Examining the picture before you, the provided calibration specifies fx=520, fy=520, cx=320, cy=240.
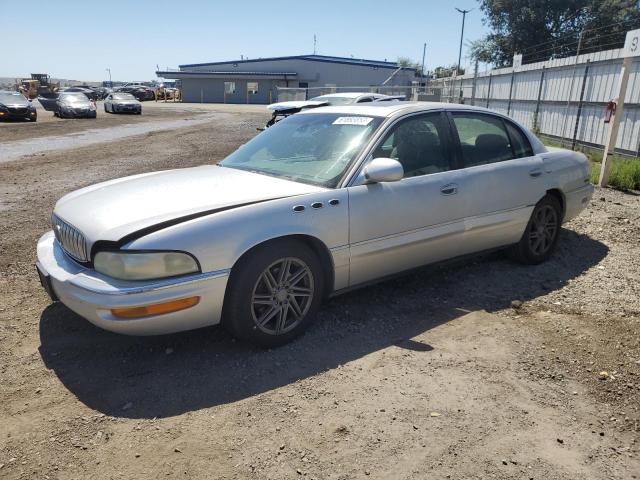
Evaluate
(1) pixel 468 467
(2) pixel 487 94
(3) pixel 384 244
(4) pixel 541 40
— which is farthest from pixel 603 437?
(4) pixel 541 40

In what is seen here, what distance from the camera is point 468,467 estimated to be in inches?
96.8

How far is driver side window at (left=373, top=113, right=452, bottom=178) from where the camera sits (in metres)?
4.03

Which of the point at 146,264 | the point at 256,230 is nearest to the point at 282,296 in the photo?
the point at 256,230

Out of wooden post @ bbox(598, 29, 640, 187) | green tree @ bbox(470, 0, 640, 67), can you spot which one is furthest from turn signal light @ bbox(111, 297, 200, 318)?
green tree @ bbox(470, 0, 640, 67)

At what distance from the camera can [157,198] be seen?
3480mm

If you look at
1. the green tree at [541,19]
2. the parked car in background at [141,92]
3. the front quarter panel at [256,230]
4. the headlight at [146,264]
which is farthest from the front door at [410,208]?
the parked car in background at [141,92]

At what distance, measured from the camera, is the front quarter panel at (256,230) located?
9.96ft

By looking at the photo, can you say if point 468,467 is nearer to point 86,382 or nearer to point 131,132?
point 86,382

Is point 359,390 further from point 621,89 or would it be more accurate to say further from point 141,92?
point 141,92

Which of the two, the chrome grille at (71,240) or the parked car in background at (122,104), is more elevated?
the chrome grille at (71,240)

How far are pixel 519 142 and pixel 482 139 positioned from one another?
525 mm

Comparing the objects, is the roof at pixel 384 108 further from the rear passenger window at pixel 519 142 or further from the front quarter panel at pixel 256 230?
the front quarter panel at pixel 256 230

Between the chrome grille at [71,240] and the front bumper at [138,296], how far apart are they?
3.7 inches

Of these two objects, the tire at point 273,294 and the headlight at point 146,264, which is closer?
the headlight at point 146,264
